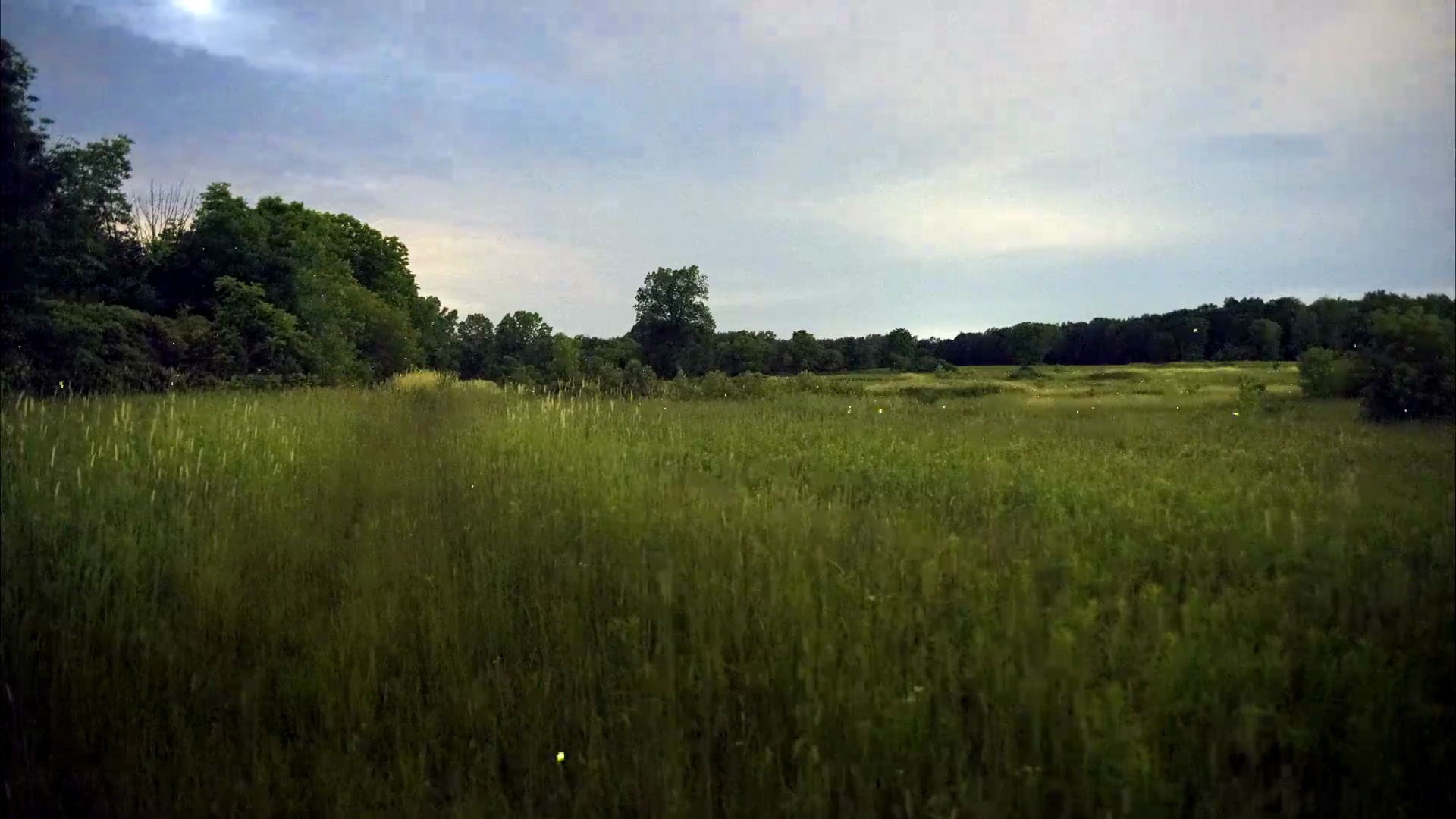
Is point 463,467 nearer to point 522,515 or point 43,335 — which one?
point 522,515

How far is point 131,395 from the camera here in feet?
30.5

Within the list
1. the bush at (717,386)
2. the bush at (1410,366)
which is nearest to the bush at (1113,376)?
the bush at (1410,366)

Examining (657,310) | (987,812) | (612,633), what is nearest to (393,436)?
(657,310)

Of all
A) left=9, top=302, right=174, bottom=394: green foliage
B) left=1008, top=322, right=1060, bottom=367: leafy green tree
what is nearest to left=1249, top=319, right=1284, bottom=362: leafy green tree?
left=1008, top=322, right=1060, bottom=367: leafy green tree

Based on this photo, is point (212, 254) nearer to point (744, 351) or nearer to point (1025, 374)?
point (744, 351)

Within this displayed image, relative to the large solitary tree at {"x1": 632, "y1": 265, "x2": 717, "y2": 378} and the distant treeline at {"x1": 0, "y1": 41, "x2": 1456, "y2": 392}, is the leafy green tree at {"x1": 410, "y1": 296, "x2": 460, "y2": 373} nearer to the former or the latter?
the distant treeline at {"x1": 0, "y1": 41, "x2": 1456, "y2": 392}

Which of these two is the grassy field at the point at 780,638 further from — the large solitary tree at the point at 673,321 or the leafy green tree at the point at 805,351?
the leafy green tree at the point at 805,351

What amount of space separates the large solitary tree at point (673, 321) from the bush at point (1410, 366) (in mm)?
4841

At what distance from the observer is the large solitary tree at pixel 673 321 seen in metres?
8.48

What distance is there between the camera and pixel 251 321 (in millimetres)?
18250

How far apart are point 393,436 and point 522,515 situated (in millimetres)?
5546

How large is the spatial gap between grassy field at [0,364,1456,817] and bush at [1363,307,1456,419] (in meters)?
0.11

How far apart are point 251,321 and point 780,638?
61.9 ft

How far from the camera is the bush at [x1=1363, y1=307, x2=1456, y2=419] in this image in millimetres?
2891
